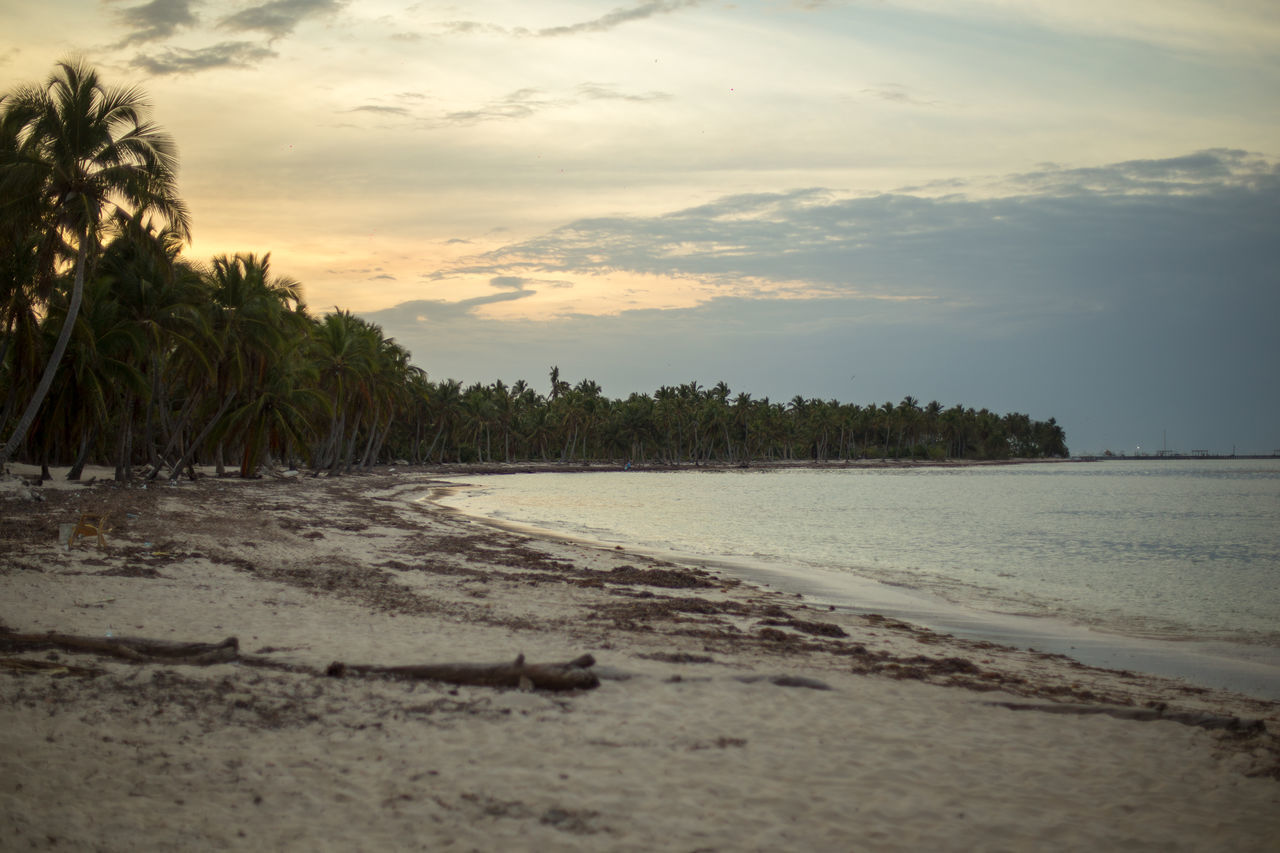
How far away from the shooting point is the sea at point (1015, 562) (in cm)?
1442

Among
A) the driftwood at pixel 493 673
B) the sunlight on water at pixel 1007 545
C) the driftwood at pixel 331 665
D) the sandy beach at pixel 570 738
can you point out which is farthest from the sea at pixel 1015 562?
the driftwood at pixel 331 665

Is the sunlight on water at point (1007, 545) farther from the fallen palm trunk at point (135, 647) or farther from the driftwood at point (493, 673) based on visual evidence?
the fallen palm trunk at point (135, 647)

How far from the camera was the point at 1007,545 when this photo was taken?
32.4m

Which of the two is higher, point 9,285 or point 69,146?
point 69,146

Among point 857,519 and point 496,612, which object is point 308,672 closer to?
point 496,612

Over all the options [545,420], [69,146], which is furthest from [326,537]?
[545,420]

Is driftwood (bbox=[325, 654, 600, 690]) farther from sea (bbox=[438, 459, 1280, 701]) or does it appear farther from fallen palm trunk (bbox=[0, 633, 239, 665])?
sea (bbox=[438, 459, 1280, 701])

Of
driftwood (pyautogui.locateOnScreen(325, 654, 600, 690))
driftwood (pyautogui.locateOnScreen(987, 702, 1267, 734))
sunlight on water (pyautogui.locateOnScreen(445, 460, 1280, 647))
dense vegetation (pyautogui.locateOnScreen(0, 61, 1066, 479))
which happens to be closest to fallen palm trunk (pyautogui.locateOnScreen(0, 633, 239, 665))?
driftwood (pyautogui.locateOnScreen(325, 654, 600, 690))

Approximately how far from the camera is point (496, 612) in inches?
479

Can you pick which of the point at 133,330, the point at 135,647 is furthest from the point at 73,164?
the point at 135,647

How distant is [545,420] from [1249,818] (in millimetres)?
132097

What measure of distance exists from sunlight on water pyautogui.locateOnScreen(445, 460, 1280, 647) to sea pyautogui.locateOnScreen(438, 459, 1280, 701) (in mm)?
102

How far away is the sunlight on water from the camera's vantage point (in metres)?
18.6

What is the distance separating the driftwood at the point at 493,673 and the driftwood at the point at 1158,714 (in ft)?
14.0
